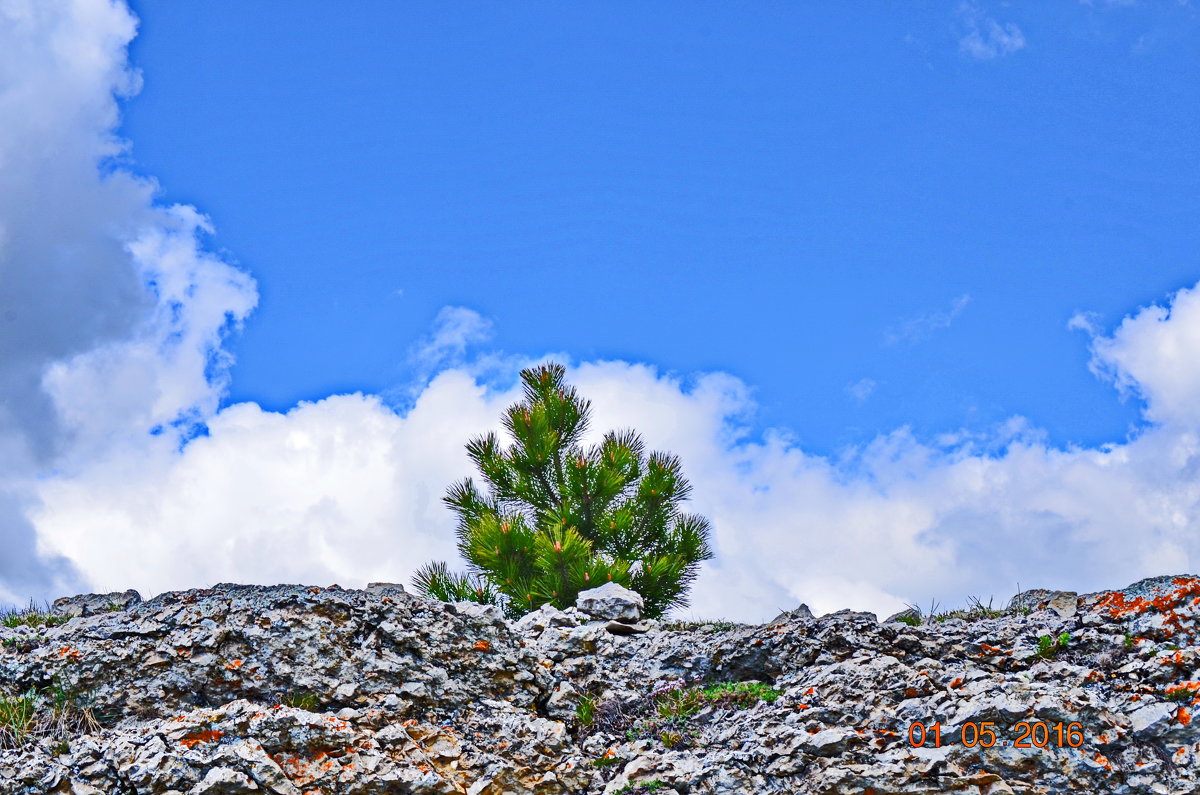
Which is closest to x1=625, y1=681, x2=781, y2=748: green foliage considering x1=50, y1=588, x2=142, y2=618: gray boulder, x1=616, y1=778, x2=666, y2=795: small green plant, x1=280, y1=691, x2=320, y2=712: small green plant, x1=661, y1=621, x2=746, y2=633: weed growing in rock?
x1=616, y1=778, x2=666, y2=795: small green plant

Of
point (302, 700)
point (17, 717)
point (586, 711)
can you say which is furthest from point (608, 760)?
point (17, 717)

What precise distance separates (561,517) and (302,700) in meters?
9.95

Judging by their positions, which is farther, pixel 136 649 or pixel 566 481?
pixel 566 481

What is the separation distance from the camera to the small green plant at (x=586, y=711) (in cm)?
996

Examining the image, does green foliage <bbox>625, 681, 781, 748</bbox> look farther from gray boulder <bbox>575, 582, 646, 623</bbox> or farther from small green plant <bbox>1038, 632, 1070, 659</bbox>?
small green plant <bbox>1038, 632, 1070, 659</bbox>

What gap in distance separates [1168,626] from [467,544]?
40.8 feet

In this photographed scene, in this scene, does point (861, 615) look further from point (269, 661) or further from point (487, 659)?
point (269, 661)

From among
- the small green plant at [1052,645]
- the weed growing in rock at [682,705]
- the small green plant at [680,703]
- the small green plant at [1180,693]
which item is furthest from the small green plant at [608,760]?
the small green plant at [1180,693]

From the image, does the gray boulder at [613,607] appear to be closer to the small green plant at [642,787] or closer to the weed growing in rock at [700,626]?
the weed growing in rock at [700,626]

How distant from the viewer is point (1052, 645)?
964 centimetres

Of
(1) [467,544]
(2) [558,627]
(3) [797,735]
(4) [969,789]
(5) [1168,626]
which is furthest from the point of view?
(1) [467,544]

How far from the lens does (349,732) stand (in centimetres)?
883

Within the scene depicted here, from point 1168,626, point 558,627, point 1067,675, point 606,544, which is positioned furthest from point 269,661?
point 606,544

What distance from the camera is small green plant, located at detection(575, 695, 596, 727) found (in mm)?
9958
